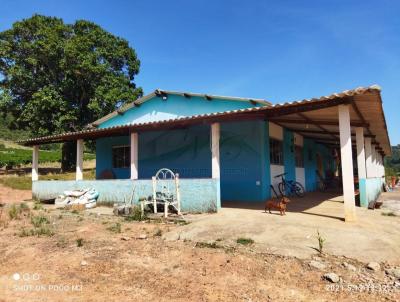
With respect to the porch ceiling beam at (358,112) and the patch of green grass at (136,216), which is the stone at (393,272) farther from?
the patch of green grass at (136,216)

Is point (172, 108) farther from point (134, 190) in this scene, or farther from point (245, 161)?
point (134, 190)

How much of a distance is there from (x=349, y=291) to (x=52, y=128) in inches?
1015

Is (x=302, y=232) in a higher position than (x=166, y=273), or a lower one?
higher

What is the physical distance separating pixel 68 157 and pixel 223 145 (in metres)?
20.4

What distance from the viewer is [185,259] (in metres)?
5.25

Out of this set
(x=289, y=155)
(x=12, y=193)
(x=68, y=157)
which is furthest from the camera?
(x=68, y=157)

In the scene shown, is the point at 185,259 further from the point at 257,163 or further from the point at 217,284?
the point at 257,163

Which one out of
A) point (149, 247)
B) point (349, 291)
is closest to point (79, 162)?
point (149, 247)

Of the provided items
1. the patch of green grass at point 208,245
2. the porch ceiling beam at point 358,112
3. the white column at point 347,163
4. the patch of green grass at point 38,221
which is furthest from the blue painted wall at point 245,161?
the patch of green grass at point 38,221

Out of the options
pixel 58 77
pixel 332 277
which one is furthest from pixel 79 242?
pixel 58 77

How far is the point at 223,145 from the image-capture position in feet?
39.9

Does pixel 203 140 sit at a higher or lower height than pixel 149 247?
higher

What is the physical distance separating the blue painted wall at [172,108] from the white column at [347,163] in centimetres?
566

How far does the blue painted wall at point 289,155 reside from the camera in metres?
14.0
